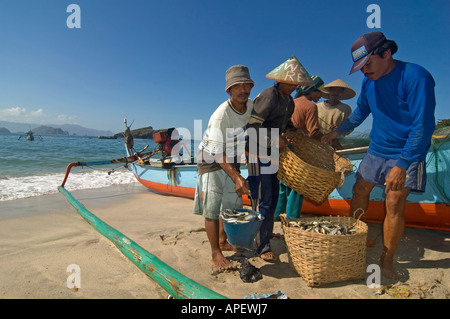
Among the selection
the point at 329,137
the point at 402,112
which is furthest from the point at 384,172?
the point at 329,137

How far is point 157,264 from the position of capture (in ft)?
7.99

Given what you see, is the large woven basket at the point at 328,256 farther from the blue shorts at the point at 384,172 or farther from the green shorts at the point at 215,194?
the green shorts at the point at 215,194

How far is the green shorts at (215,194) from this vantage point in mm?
2932

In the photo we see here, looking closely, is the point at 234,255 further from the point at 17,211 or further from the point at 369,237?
the point at 17,211

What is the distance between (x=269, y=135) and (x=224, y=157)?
66cm

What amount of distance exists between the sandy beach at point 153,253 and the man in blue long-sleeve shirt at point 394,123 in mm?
609

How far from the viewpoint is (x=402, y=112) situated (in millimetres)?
2604

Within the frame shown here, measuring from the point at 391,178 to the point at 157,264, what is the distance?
94.3 inches

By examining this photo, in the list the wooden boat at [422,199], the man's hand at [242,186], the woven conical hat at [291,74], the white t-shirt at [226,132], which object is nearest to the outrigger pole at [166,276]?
the man's hand at [242,186]

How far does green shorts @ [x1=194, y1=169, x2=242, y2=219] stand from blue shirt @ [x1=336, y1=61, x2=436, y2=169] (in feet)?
5.56

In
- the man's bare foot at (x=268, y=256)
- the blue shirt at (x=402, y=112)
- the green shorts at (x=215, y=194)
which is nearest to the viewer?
the blue shirt at (x=402, y=112)

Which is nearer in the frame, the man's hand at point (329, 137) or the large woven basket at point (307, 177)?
the large woven basket at point (307, 177)

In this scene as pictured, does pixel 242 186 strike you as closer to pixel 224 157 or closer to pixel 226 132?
pixel 224 157
